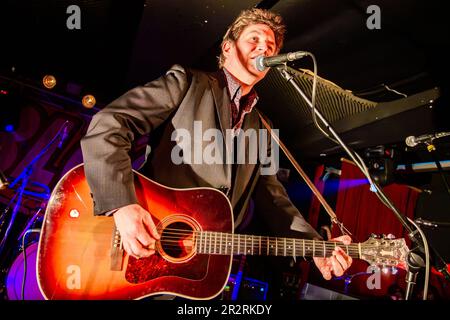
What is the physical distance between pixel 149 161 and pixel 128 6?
2482mm

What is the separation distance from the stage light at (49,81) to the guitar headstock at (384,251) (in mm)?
4802

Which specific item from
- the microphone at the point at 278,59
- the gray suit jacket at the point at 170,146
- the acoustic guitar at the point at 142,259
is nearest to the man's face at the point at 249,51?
the gray suit jacket at the point at 170,146

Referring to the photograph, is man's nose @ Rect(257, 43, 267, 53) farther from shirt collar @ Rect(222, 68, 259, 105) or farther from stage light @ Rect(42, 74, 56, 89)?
stage light @ Rect(42, 74, 56, 89)

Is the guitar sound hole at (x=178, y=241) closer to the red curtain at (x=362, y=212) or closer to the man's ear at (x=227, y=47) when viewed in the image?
the man's ear at (x=227, y=47)

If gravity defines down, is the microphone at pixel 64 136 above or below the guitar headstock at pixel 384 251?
above

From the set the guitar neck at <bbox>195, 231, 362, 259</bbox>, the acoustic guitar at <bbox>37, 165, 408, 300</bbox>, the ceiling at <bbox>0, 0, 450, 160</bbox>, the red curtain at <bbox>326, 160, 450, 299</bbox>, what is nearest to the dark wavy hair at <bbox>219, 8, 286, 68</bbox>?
the ceiling at <bbox>0, 0, 450, 160</bbox>

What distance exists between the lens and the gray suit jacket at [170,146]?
60.4 inches

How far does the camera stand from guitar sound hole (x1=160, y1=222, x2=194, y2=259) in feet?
5.59

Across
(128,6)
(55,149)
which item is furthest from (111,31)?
(55,149)

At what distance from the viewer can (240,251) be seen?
6.12 ft

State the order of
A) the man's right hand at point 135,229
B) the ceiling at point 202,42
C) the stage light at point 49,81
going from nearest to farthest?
the man's right hand at point 135,229
the ceiling at point 202,42
the stage light at point 49,81

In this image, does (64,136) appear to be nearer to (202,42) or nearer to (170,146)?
(202,42)
